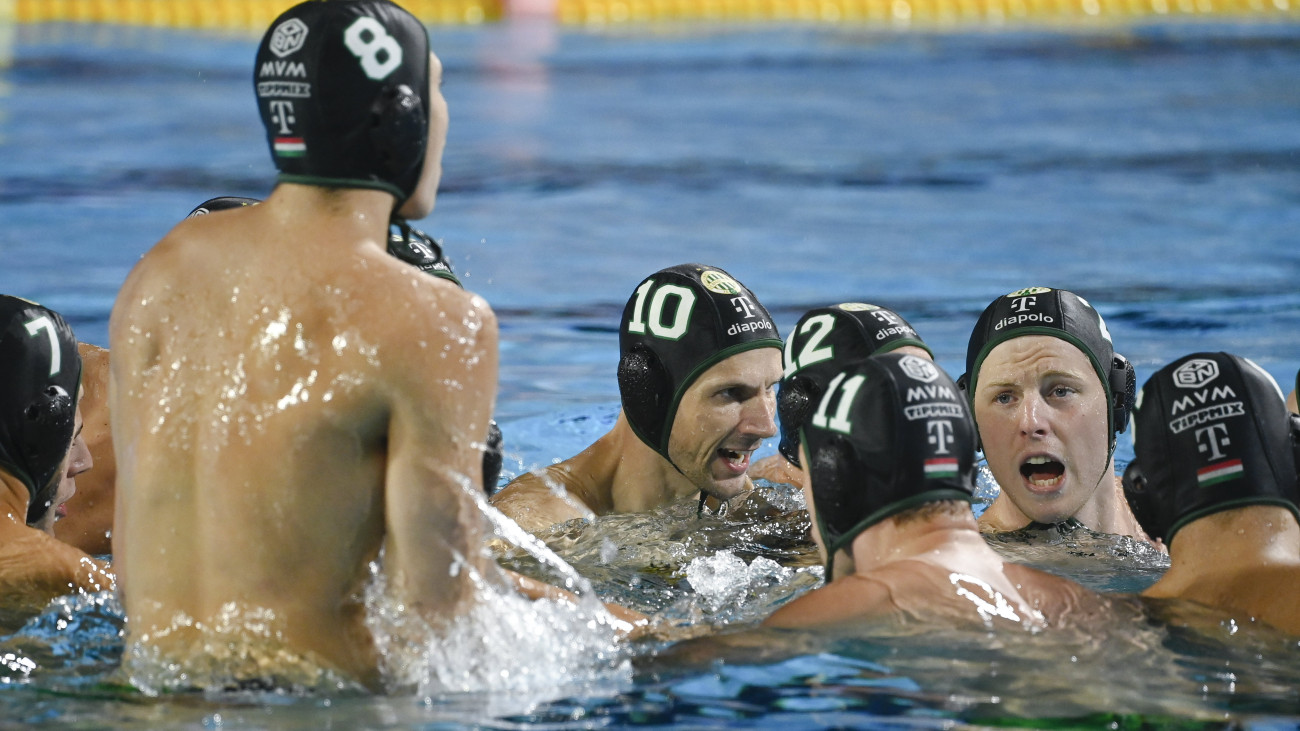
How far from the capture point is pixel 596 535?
4.25m

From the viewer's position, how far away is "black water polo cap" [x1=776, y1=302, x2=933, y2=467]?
3.97 m

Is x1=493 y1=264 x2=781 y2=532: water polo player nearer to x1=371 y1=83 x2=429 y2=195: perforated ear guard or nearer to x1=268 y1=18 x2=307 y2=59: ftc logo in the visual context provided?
x1=371 y1=83 x2=429 y2=195: perforated ear guard

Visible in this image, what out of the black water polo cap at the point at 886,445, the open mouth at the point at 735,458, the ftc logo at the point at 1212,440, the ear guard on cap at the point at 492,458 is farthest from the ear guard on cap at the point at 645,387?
the ftc logo at the point at 1212,440

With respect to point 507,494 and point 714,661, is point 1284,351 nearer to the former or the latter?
point 507,494

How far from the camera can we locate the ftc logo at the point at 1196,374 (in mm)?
3277

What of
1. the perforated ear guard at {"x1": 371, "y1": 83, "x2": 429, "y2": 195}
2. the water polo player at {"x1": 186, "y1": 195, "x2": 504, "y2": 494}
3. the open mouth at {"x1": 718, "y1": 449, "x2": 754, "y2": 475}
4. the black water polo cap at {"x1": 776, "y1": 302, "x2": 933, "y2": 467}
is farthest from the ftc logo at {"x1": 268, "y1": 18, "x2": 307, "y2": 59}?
the open mouth at {"x1": 718, "y1": 449, "x2": 754, "y2": 475}

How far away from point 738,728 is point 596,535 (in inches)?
58.9

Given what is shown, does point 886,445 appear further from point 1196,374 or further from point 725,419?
point 725,419

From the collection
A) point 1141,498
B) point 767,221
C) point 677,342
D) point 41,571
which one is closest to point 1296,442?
point 1141,498

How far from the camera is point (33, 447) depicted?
11.5ft

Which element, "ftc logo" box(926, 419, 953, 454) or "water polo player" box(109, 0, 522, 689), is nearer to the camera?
"water polo player" box(109, 0, 522, 689)

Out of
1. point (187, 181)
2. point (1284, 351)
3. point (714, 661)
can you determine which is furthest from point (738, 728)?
point (187, 181)

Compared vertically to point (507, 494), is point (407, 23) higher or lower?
higher

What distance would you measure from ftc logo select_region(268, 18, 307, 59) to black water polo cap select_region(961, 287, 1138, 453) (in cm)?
237
